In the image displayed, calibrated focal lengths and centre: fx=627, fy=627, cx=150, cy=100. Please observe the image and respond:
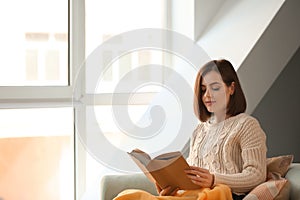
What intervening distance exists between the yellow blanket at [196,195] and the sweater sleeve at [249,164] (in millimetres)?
67

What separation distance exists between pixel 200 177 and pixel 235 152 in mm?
242

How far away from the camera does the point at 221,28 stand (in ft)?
11.9

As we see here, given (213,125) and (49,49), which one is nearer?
(213,125)

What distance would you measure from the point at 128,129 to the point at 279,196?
0.68 metres

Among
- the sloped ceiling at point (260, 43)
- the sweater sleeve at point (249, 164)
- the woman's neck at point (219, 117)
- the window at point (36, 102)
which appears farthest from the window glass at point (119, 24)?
the sweater sleeve at point (249, 164)

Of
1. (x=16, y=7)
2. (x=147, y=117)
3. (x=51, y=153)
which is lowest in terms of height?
(x=51, y=153)

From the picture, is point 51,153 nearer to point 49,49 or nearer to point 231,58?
point 49,49

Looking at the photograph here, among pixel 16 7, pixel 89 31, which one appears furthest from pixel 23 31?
pixel 89 31

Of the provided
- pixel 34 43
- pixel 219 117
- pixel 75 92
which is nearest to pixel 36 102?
pixel 75 92

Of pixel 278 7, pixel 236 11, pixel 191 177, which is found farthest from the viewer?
pixel 236 11

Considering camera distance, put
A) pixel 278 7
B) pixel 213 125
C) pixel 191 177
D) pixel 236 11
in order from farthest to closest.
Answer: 1. pixel 236 11
2. pixel 278 7
3. pixel 213 125
4. pixel 191 177

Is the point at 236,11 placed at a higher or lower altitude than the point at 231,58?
higher

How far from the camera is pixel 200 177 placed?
253 cm

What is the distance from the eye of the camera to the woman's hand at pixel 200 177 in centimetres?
252
